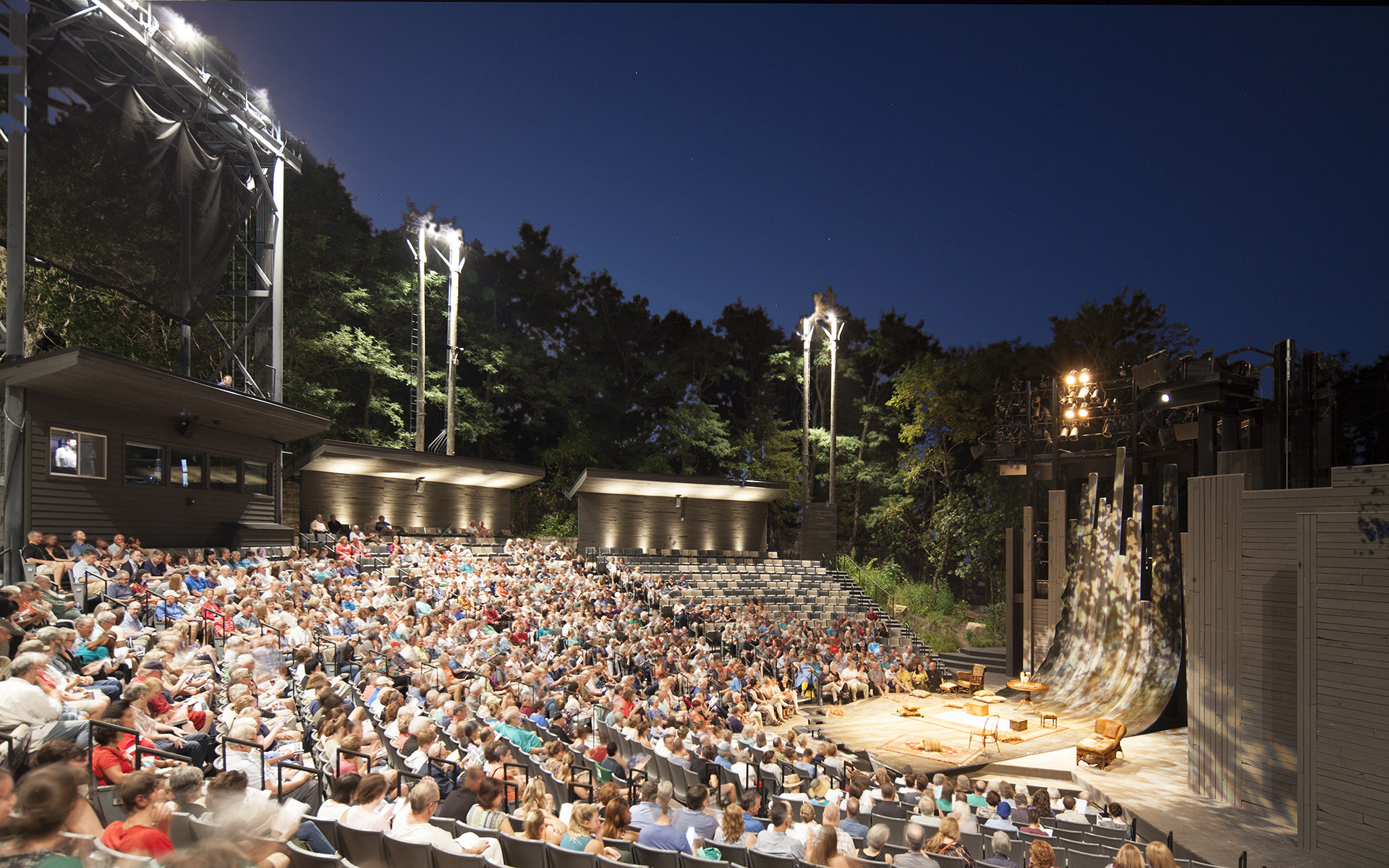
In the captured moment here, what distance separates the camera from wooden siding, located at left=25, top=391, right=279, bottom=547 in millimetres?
11859

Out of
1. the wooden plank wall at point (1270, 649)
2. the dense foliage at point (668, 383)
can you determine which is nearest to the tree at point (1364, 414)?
the dense foliage at point (668, 383)

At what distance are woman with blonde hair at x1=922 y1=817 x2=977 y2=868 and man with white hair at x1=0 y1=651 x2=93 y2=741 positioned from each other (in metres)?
6.07

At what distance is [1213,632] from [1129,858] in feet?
28.8

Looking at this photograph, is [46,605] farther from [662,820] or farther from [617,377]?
[617,377]

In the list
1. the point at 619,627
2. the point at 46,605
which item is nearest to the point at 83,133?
the point at 46,605

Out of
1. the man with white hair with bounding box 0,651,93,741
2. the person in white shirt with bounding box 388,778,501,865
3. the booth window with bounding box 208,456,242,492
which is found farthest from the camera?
the booth window with bounding box 208,456,242,492

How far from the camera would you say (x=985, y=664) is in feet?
74.2

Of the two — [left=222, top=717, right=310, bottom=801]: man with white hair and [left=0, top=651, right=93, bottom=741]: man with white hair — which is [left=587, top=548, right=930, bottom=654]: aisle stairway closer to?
[left=222, top=717, right=310, bottom=801]: man with white hair

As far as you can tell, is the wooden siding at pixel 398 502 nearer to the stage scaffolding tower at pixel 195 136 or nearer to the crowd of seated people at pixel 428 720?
the stage scaffolding tower at pixel 195 136

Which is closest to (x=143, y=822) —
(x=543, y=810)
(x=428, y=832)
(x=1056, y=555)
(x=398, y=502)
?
(x=428, y=832)

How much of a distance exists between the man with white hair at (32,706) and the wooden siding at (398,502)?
17.2 meters

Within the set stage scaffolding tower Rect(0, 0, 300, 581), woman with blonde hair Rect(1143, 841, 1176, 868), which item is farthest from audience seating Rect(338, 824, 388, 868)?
stage scaffolding tower Rect(0, 0, 300, 581)

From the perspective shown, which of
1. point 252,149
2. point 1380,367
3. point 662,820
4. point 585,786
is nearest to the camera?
point 662,820

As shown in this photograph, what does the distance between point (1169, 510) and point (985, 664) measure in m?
8.63
